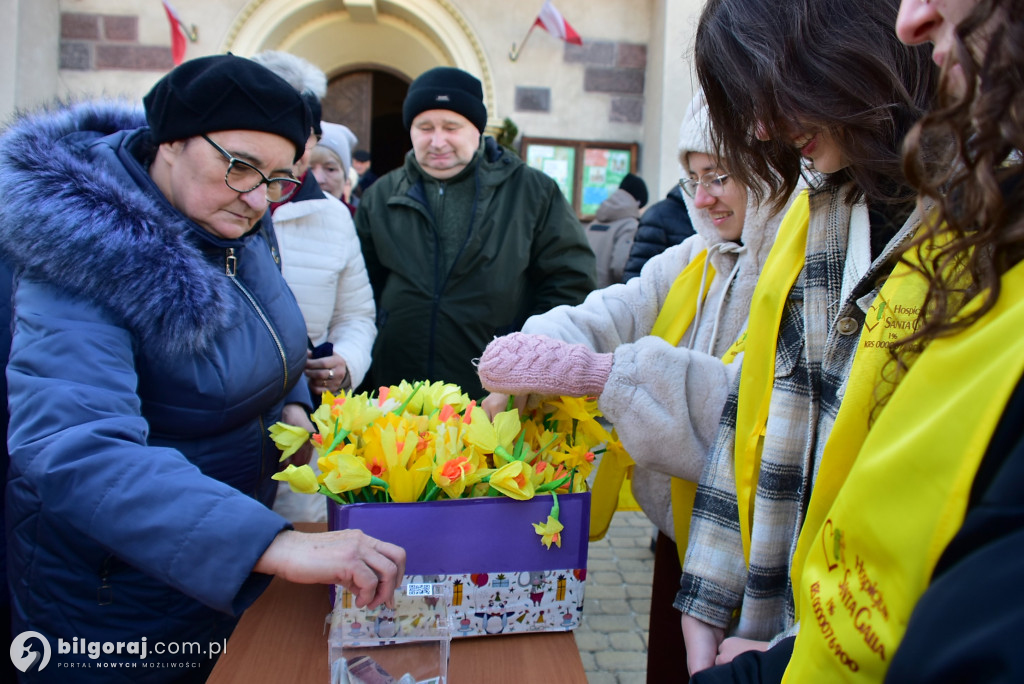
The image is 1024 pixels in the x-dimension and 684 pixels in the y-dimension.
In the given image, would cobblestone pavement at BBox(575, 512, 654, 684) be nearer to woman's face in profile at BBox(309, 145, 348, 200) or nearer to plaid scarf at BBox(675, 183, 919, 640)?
plaid scarf at BBox(675, 183, 919, 640)

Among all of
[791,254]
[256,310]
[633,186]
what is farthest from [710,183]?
[633,186]

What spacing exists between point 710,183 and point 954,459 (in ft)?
4.50

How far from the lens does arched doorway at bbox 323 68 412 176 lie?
9188 millimetres

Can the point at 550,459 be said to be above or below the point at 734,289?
below

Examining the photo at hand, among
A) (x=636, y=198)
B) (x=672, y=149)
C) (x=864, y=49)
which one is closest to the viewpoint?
(x=864, y=49)

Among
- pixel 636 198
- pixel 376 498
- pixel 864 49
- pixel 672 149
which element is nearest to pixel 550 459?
pixel 376 498

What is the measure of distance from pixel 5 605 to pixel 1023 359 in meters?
1.88

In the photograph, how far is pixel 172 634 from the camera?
4.77 feet

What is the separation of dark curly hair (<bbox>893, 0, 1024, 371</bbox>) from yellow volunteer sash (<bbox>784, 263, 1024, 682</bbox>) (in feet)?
0.09

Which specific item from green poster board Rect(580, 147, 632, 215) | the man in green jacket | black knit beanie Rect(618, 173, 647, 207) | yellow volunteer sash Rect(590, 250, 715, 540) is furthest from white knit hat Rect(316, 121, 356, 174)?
green poster board Rect(580, 147, 632, 215)

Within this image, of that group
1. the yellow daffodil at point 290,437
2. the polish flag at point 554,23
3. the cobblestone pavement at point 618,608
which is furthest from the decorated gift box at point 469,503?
the polish flag at point 554,23

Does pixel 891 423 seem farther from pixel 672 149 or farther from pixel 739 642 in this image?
pixel 672 149

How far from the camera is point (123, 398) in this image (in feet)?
4.08

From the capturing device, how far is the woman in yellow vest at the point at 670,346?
4.40 feet
